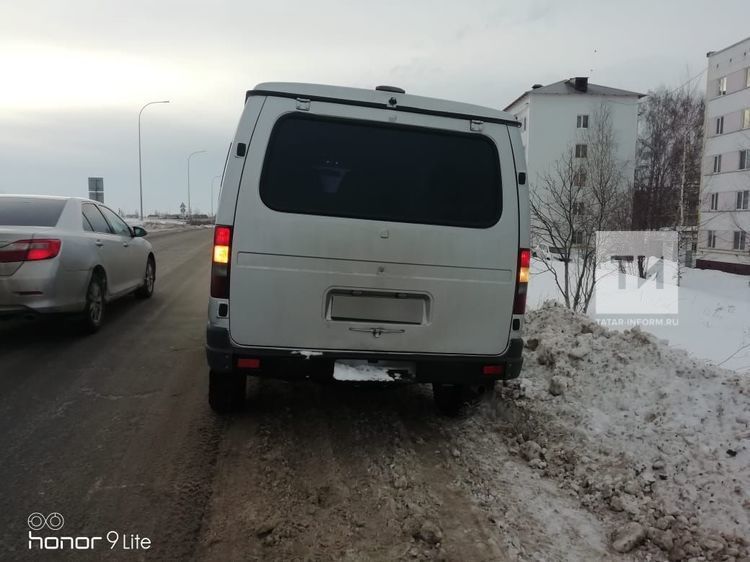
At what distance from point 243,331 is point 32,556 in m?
1.54

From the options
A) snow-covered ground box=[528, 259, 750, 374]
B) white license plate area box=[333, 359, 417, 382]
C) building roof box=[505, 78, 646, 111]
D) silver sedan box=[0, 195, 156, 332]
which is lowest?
snow-covered ground box=[528, 259, 750, 374]

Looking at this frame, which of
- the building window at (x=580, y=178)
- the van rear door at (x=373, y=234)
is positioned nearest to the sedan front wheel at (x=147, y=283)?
the van rear door at (x=373, y=234)

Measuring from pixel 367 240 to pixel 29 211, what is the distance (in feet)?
16.2

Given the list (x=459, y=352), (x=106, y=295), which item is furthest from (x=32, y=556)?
(x=106, y=295)

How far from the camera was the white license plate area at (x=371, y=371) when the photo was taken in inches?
138

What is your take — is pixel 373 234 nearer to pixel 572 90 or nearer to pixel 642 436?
pixel 642 436

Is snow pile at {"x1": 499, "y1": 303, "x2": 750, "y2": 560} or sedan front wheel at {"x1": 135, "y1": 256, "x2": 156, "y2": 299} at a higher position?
sedan front wheel at {"x1": 135, "y1": 256, "x2": 156, "y2": 299}

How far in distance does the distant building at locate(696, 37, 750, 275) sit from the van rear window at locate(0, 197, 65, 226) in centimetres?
3751

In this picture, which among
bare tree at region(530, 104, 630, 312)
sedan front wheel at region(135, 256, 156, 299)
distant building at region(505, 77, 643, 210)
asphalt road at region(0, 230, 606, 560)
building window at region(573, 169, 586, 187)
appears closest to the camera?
asphalt road at region(0, 230, 606, 560)

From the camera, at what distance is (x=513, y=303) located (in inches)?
145

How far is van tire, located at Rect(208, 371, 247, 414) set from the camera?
4020 millimetres

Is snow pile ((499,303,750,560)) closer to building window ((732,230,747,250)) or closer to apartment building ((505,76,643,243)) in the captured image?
building window ((732,230,747,250))
